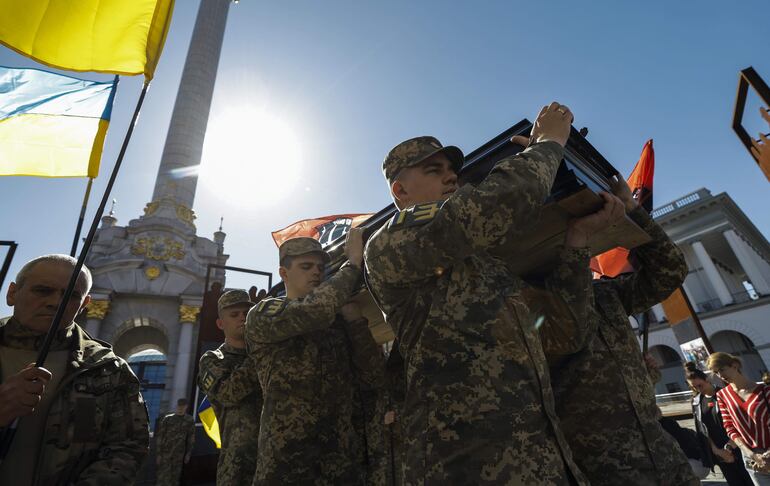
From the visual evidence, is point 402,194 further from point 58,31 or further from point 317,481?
point 58,31

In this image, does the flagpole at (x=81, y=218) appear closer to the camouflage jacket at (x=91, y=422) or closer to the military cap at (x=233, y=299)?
the camouflage jacket at (x=91, y=422)

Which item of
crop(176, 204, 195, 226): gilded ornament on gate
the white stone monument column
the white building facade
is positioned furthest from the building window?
the white building facade

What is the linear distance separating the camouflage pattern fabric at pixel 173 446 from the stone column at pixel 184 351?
Result: 25.9 feet

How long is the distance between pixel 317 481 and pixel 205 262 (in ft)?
58.6

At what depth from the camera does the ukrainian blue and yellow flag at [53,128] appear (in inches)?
118

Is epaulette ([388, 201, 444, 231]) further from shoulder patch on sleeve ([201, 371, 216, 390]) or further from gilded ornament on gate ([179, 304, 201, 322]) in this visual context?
gilded ornament on gate ([179, 304, 201, 322])

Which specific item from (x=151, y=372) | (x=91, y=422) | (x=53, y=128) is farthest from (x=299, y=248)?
(x=151, y=372)

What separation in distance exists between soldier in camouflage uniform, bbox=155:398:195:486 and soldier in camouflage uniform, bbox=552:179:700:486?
7.05 metres

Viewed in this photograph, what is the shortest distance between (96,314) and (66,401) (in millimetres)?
16037

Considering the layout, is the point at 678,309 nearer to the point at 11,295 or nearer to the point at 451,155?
the point at 451,155

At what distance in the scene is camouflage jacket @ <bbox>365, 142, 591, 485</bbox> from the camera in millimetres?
1131

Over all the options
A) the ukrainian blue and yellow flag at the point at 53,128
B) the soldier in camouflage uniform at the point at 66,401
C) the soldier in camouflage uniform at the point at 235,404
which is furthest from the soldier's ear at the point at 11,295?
the soldier in camouflage uniform at the point at 235,404

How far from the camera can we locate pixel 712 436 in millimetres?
4707

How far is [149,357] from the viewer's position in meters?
26.1
